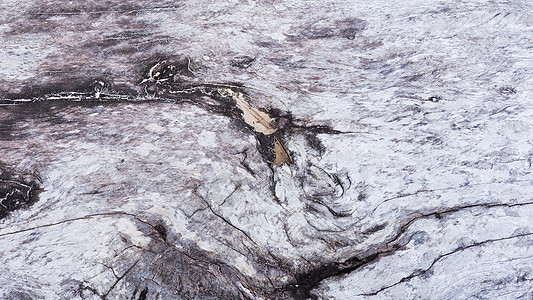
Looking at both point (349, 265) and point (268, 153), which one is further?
point (268, 153)

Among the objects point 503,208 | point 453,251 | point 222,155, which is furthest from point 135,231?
point 503,208

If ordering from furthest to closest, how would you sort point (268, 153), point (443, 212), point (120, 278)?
point (268, 153)
point (443, 212)
point (120, 278)

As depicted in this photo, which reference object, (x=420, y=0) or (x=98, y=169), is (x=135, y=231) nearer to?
(x=98, y=169)

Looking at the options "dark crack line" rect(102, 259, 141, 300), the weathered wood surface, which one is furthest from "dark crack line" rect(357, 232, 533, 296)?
"dark crack line" rect(102, 259, 141, 300)

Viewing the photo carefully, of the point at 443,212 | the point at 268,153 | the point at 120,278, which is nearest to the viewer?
the point at 120,278

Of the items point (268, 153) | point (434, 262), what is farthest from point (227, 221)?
point (434, 262)

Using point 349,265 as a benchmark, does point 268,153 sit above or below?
above

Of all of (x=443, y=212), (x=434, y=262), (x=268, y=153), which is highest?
(x=268, y=153)

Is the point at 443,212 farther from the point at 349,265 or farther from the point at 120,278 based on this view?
the point at 120,278
